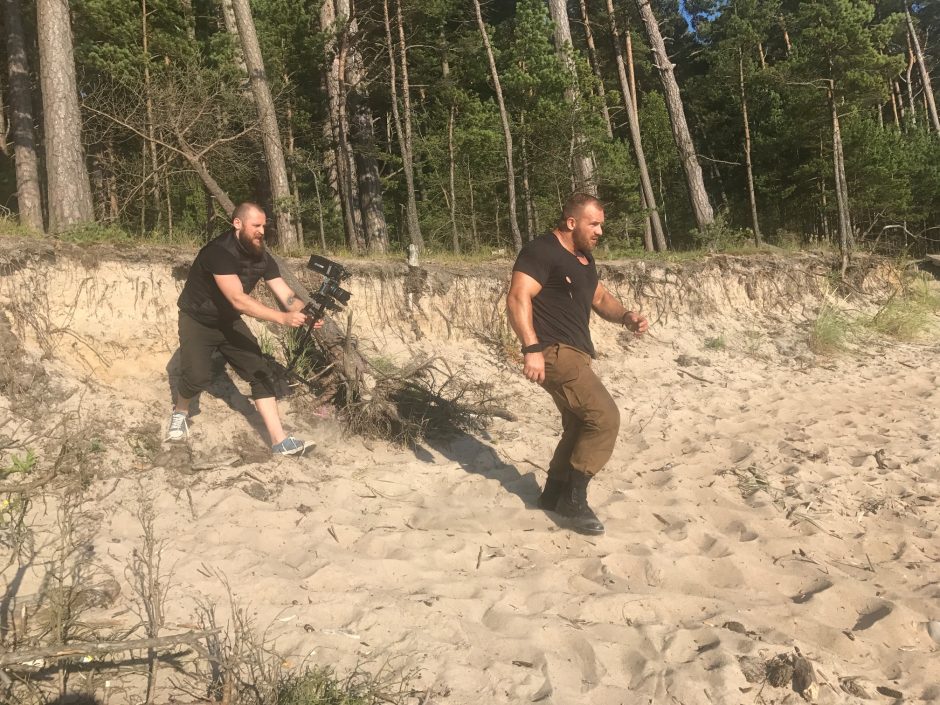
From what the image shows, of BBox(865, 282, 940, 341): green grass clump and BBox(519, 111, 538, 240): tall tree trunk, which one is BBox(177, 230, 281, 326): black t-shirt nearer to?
BBox(865, 282, 940, 341): green grass clump

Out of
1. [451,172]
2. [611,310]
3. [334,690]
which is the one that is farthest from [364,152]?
[334,690]

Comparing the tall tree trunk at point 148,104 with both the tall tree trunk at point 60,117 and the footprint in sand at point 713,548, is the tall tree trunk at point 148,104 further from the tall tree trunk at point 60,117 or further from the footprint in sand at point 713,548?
the footprint in sand at point 713,548

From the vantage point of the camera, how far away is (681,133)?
14703mm

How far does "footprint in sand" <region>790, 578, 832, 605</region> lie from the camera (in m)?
3.44

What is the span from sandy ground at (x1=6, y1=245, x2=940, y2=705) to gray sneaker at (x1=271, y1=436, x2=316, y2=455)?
0.40ft

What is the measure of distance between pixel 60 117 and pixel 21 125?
3.83 m

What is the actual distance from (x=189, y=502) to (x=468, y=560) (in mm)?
1902

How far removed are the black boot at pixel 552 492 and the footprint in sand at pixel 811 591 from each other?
1.50 metres

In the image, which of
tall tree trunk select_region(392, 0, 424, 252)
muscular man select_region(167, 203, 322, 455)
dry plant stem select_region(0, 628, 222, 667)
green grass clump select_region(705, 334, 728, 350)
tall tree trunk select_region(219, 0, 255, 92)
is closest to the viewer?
dry plant stem select_region(0, 628, 222, 667)

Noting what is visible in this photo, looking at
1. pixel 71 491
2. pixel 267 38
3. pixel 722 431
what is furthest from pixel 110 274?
pixel 267 38

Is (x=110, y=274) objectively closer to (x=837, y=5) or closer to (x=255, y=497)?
(x=255, y=497)

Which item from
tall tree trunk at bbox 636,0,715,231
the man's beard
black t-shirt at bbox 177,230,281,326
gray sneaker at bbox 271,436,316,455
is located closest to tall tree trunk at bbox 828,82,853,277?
tall tree trunk at bbox 636,0,715,231

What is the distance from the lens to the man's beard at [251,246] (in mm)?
4793

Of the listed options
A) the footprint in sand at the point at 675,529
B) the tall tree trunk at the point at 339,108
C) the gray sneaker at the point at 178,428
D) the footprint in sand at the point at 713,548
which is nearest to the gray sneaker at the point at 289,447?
the gray sneaker at the point at 178,428
